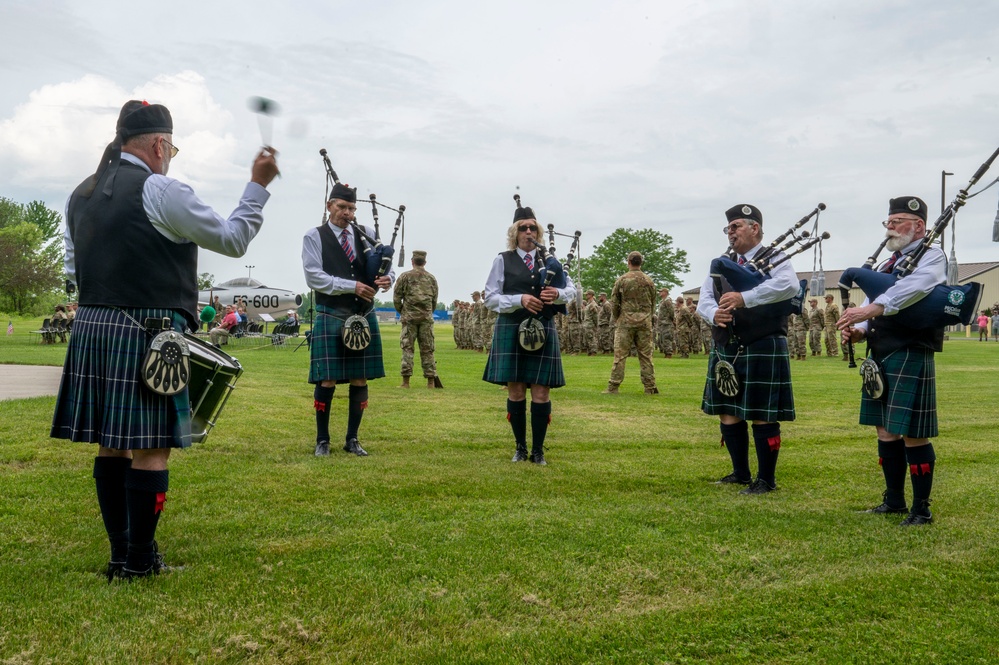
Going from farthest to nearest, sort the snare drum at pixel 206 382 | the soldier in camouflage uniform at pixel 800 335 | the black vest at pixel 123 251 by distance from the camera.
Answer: the soldier in camouflage uniform at pixel 800 335 → the snare drum at pixel 206 382 → the black vest at pixel 123 251

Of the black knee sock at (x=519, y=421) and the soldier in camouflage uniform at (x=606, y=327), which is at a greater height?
the soldier in camouflage uniform at (x=606, y=327)

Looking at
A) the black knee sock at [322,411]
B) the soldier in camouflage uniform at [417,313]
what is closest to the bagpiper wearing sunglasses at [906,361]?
the black knee sock at [322,411]

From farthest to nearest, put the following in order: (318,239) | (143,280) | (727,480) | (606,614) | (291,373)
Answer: (291,373)
(318,239)
(727,480)
(143,280)
(606,614)

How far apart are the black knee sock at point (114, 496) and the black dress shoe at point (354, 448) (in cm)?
272

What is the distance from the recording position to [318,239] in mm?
5949

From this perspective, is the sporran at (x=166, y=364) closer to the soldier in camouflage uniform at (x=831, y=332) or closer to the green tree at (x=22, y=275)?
the soldier in camouflage uniform at (x=831, y=332)

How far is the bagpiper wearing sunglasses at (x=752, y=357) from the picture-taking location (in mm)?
4934

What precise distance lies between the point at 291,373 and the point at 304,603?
1122cm

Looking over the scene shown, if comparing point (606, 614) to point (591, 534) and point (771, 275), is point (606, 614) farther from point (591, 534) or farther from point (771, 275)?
point (771, 275)

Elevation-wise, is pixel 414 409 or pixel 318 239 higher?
pixel 318 239

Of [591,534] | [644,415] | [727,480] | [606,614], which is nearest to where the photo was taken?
[606,614]

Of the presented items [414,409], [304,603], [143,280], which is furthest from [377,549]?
[414,409]

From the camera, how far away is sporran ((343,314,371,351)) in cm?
586

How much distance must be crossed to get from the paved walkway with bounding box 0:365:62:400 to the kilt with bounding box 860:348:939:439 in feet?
24.9
